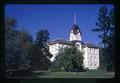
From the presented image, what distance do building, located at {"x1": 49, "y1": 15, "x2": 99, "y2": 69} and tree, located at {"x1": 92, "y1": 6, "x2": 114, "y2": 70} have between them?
114mm

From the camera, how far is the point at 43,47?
2.71 metres

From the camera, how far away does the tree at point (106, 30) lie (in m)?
2.49

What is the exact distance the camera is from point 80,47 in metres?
2.63

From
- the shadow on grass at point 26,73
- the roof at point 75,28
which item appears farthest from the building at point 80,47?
the shadow on grass at point 26,73

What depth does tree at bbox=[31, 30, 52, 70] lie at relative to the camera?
8.69 ft

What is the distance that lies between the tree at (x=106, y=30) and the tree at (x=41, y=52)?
23.6 inches

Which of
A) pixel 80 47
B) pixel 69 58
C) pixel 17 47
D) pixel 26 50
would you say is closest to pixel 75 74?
pixel 69 58

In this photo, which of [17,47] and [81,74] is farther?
[17,47]

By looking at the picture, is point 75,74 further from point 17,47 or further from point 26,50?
point 17,47

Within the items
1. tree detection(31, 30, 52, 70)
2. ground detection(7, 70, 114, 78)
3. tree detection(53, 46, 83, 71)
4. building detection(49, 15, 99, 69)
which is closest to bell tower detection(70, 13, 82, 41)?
building detection(49, 15, 99, 69)

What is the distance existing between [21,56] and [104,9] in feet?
3.56

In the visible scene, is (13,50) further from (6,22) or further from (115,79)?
(115,79)

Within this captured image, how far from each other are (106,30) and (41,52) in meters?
0.80

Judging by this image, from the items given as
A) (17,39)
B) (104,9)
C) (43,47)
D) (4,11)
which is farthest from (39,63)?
(104,9)
